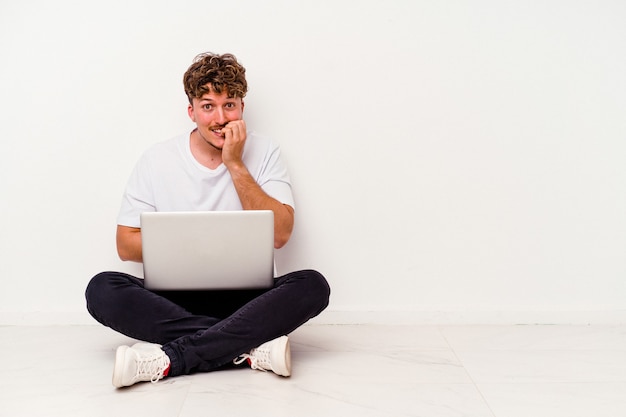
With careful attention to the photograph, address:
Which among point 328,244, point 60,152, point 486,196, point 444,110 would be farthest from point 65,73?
point 486,196

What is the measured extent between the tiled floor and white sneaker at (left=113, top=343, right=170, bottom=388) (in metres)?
0.03

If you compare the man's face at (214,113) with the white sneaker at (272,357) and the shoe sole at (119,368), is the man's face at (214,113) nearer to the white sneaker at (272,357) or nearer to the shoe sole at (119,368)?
the white sneaker at (272,357)

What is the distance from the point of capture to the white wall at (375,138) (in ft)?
8.99

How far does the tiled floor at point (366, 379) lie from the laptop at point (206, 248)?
0.29 m

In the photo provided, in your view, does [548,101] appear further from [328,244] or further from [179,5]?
[179,5]

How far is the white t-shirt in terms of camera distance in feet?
8.34

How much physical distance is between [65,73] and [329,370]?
1576mm

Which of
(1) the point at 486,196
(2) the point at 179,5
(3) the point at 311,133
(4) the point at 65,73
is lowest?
(1) the point at 486,196

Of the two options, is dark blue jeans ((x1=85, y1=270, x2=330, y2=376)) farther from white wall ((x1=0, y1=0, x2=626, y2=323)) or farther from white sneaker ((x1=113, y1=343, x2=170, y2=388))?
white wall ((x1=0, y1=0, x2=626, y2=323))

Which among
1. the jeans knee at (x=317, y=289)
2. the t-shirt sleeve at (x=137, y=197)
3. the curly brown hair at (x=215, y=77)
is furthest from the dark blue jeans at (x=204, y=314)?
the curly brown hair at (x=215, y=77)

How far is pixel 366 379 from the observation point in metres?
2.06

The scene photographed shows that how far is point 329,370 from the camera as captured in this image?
84.8 inches

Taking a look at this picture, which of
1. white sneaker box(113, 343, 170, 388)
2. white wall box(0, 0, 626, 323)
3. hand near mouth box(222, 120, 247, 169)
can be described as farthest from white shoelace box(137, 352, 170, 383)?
white wall box(0, 0, 626, 323)

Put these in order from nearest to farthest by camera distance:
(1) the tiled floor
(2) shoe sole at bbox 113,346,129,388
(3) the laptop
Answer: (1) the tiled floor
(2) shoe sole at bbox 113,346,129,388
(3) the laptop
